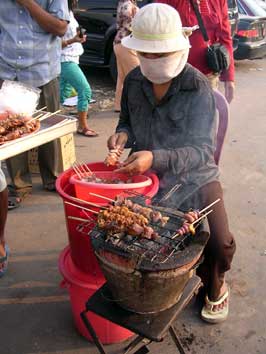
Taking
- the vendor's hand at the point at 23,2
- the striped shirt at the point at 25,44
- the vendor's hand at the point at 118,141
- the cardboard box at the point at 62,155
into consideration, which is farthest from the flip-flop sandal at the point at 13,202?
the vendor's hand at the point at 118,141

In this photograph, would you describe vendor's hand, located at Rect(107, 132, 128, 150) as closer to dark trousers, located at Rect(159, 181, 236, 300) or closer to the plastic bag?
dark trousers, located at Rect(159, 181, 236, 300)

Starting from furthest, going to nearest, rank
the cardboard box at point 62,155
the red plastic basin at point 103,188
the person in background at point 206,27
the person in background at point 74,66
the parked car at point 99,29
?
the parked car at point 99,29 → the person in background at point 74,66 → the cardboard box at point 62,155 → the person in background at point 206,27 → the red plastic basin at point 103,188

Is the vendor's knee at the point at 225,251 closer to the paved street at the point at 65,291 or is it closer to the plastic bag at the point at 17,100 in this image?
the paved street at the point at 65,291

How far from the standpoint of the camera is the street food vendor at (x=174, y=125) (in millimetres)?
2432

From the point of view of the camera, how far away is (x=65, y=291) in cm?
331

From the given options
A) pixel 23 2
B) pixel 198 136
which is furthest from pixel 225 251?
pixel 23 2

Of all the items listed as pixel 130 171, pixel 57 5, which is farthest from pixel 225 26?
pixel 130 171

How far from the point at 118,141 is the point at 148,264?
3.34 ft

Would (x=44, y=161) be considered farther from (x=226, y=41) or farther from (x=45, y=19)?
(x=226, y=41)

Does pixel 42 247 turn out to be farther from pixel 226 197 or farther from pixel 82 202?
pixel 226 197

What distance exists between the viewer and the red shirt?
12.9 ft

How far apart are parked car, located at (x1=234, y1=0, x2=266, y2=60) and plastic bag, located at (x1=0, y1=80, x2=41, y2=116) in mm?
7256

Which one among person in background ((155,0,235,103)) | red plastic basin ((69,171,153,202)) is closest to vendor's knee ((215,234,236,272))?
red plastic basin ((69,171,153,202))

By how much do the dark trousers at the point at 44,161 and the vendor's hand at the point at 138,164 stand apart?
6.71ft
